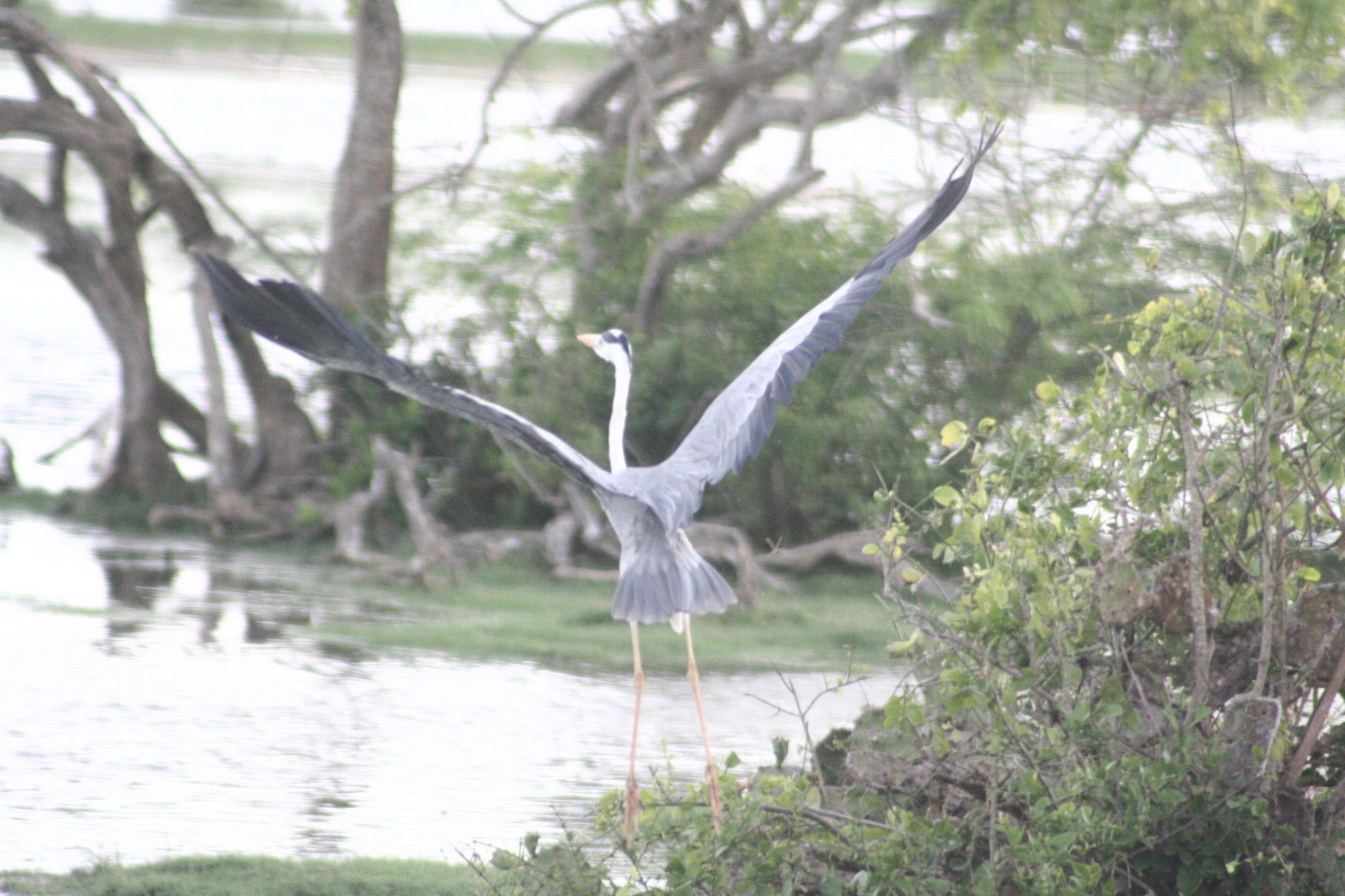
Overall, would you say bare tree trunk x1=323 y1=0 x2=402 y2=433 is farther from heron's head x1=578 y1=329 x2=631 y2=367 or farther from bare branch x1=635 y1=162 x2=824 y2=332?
heron's head x1=578 y1=329 x2=631 y2=367

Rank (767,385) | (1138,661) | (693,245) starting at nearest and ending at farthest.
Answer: (1138,661), (767,385), (693,245)

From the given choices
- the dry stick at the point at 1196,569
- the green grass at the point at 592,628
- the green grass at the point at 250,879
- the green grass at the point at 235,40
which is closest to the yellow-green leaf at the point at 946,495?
the dry stick at the point at 1196,569

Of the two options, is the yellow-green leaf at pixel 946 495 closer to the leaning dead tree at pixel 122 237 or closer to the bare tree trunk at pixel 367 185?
the bare tree trunk at pixel 367 185

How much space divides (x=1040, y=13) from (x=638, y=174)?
2.93 m

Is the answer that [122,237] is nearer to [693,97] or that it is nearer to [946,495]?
[693,97]

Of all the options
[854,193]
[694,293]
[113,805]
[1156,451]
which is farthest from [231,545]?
[1156,451]

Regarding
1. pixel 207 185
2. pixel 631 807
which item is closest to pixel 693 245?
pixel 207 185

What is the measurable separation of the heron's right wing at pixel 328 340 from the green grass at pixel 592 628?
15.2 feet

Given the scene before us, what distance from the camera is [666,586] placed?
5.56 m

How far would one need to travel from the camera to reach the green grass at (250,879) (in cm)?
541

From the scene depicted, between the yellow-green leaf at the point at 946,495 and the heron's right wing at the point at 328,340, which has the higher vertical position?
the heron's right wing at the point at 328,340

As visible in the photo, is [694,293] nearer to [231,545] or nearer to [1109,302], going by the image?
[1109,302]

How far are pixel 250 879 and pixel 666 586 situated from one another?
1.63m

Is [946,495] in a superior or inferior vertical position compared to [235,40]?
inferior
